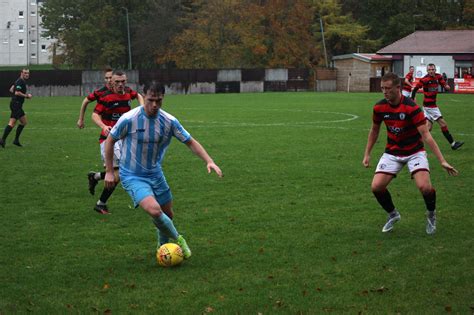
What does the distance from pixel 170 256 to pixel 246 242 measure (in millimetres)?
1391

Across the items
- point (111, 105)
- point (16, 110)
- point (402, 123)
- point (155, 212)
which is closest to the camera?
point (155, 212)

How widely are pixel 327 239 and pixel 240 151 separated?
1011 centimetres

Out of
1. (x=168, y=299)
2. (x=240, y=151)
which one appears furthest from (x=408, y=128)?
(x=240, y=151)

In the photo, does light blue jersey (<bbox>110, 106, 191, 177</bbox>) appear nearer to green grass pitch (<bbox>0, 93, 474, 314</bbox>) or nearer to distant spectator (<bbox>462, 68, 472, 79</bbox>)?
green grass pitch (<bbox>0, 93, 474, 314</bbox>)

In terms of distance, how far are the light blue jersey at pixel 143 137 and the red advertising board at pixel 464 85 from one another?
2035 inches

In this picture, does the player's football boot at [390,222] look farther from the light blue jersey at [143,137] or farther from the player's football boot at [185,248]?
the light blue jersey at [143,137]

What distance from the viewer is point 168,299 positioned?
7.26m

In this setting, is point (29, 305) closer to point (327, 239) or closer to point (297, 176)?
point (327, 239)

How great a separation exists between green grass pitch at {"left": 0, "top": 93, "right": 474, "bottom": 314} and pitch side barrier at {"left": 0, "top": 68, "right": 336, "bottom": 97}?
37.8m

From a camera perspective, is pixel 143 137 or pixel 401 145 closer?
pixel 143 137

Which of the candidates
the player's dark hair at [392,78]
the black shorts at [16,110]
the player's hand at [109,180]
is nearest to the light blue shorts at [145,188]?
the player's hand at [109,180]

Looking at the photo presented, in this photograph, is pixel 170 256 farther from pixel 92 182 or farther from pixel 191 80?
pixel 191 80

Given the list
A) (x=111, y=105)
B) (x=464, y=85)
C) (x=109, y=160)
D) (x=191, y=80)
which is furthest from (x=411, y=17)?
(x=109, y=160)

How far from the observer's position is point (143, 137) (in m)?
8.54
